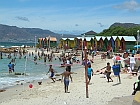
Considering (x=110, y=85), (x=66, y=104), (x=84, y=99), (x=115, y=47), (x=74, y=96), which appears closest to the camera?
(x=66, y=104)

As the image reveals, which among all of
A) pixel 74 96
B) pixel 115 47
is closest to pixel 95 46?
pixel 115 47

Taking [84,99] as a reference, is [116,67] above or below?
above

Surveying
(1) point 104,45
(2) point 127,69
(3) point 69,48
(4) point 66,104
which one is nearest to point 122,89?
(4) point 66,104

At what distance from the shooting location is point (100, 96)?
13.2 m

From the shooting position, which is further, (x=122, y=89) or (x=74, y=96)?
(x=122, y=89)

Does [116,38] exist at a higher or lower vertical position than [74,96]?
higher

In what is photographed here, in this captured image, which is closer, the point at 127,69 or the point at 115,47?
the point at 127,69

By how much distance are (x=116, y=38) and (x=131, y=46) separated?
3103mm

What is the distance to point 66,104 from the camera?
11891 millimetres

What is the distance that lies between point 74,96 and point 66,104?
70.7 inches

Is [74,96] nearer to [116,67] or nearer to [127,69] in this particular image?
[116,67]

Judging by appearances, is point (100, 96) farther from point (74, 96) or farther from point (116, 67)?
point (116, 67)

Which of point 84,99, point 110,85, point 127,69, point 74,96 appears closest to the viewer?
point 84,99

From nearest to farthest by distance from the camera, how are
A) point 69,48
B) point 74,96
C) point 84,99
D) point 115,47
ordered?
point 84,99 < point 74,96 < point 115,47 < point 69,48
